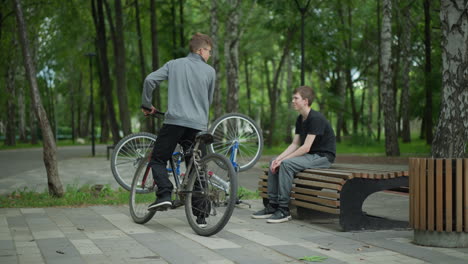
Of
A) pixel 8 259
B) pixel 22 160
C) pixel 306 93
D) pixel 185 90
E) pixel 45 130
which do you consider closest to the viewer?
pixel 8 259

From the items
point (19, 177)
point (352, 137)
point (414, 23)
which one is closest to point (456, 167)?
point (19, 177)

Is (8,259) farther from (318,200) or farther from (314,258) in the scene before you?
(318,200)

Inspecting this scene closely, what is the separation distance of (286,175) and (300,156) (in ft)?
1.10

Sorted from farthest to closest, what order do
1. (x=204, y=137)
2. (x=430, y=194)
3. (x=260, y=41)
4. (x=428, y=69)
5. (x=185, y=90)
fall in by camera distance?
(x=260, y=41), (x=428, y=69), (x=185, y=90), (x=204, y=137), (x=430, y=194)

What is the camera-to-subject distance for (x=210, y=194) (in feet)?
19.1

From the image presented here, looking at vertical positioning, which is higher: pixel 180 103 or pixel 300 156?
pixel 180 103

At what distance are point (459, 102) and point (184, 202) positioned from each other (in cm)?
597

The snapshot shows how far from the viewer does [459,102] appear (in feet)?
33.1

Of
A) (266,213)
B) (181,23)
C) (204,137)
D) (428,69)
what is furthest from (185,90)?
(181,23)

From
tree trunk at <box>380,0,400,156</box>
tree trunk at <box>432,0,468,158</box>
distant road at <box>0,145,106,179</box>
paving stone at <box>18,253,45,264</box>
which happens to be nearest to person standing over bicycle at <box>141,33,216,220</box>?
paving stone at <box>18,253,45,264</box>

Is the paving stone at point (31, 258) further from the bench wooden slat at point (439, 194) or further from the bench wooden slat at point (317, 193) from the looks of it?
the bench wooden slat at point (439, 194)

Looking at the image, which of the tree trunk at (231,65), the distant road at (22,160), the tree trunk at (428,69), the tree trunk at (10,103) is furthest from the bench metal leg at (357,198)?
the tree trunk at (10,103)

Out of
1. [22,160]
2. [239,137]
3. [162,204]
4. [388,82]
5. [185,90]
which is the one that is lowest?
[22,160]

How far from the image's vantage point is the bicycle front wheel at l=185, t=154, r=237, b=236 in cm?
569
